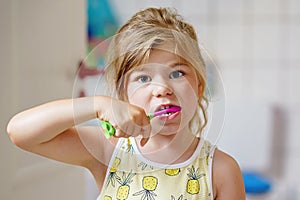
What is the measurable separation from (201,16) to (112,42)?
1696 mm

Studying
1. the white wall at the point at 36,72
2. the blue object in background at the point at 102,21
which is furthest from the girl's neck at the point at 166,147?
the blue object in background at the point at 102,21

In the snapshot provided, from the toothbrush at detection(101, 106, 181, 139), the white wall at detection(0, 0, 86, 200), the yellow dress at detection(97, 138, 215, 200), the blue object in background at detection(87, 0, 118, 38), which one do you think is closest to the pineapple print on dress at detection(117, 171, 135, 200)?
the yellow dress at detection(97, 138, 215, 200)

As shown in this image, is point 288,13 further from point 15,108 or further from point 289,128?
point 15,108

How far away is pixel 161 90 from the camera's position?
618 mm

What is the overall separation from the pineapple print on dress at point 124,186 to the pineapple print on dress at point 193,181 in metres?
0.07

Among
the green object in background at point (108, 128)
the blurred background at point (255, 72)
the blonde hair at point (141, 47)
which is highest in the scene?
the blonde hair at point (141, 47)

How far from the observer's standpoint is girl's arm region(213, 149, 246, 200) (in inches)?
28.0

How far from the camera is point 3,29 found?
0.90 metres

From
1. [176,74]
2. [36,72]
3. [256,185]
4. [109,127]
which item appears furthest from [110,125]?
[256,185]

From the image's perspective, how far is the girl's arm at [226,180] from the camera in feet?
2.33

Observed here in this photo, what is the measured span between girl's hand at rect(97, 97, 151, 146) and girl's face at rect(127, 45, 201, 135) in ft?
0.09

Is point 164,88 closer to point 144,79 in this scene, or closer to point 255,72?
point 144,79

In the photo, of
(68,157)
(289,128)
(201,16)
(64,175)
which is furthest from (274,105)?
(68,157)

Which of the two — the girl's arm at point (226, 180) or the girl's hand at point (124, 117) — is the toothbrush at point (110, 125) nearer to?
the girl's hand at point (124, 117)
